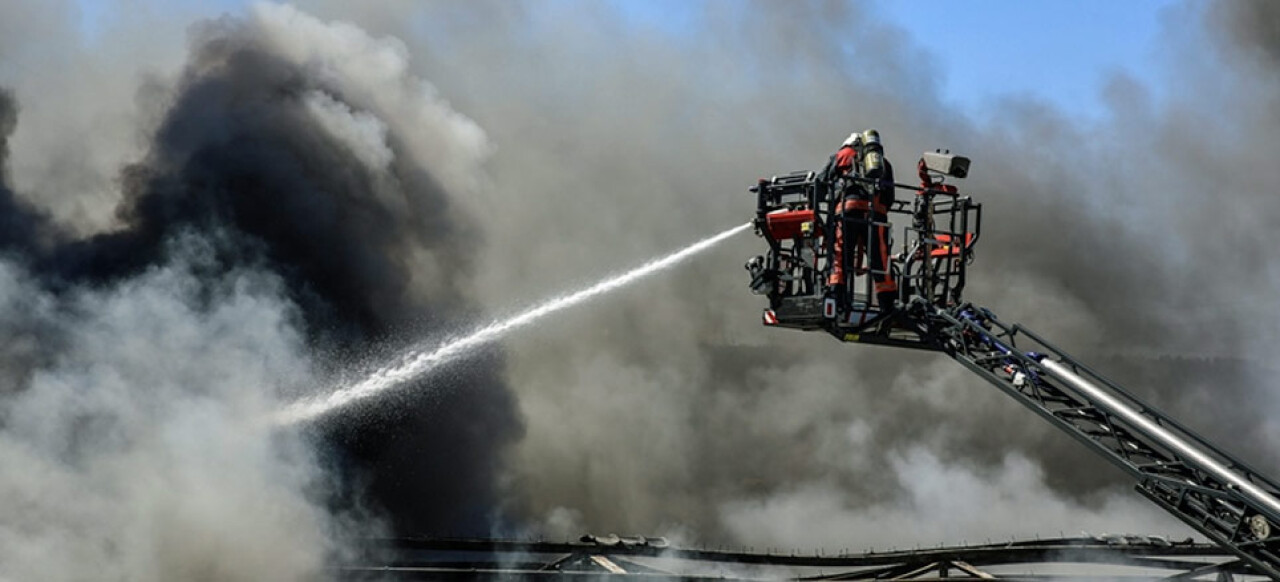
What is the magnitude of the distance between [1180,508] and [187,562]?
8.51m

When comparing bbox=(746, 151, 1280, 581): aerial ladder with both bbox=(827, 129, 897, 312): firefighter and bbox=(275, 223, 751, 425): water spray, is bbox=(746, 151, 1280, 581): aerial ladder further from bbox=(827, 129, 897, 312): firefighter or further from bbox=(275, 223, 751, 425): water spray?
bbox=(275, 223, 751, 425): water spray

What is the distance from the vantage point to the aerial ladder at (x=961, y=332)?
9.89 meters

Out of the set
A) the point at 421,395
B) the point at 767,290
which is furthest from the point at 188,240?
the point at 767,290

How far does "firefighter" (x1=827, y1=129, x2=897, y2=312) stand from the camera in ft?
37.7

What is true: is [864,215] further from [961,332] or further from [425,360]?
[425,360]

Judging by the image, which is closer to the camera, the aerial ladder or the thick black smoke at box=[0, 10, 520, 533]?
the aerial ladder

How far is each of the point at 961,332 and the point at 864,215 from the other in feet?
4.49

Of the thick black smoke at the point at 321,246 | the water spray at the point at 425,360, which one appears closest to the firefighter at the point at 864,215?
the water spray at the point at 425,360

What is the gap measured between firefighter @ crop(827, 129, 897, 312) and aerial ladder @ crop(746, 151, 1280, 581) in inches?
1.1

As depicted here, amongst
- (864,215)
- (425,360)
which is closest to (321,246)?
(425,360)

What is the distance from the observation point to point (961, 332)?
450 inches

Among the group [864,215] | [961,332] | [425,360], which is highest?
[425,360]

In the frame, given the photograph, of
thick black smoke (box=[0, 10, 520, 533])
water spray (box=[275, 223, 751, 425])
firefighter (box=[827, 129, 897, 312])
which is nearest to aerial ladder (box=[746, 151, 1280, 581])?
firefighter (box=[827, 129, 897, 312])

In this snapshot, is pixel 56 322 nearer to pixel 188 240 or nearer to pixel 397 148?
pixel 188 240
